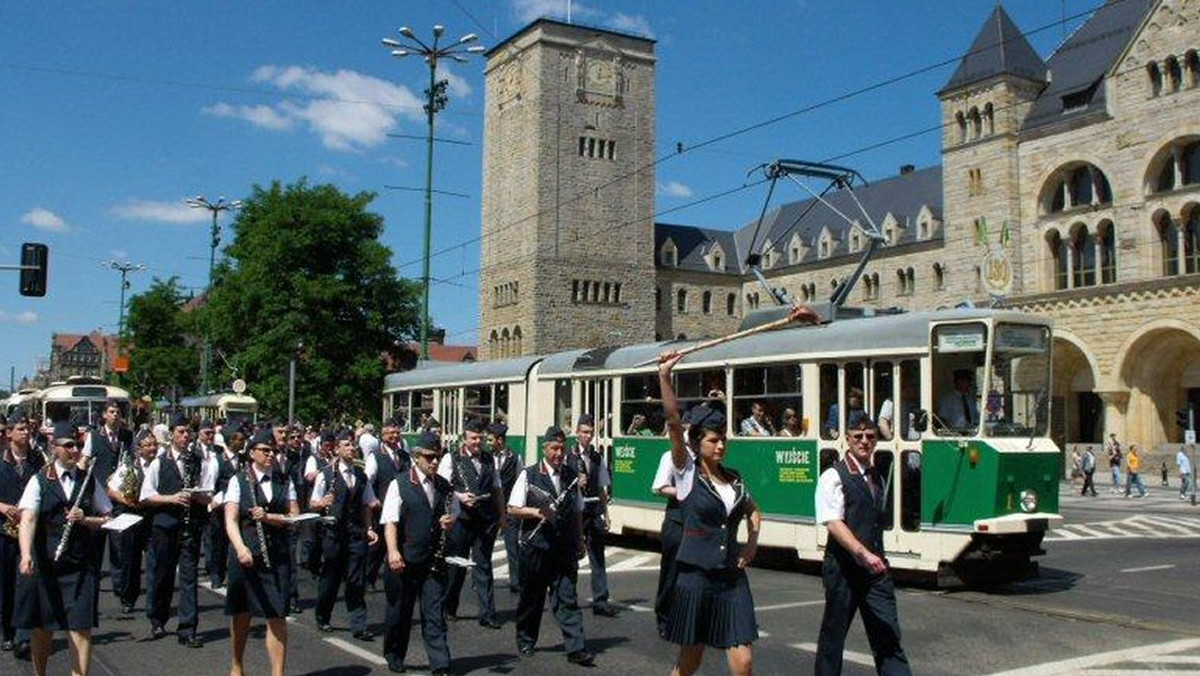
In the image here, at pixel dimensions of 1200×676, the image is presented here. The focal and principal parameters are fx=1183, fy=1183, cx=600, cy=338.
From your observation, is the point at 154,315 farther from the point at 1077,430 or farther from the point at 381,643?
the point at 381,643

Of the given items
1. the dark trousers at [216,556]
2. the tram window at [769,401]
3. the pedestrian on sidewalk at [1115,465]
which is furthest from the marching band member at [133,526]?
the pedestrian on sidewalk at [1115,465]

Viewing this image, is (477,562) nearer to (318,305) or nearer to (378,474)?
(378,474)

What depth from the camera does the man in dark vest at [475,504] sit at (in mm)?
10688

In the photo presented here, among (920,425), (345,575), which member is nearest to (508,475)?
(345,575)

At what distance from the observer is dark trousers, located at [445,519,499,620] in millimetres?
10875

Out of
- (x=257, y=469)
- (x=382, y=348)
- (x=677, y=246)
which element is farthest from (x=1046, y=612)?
(x=677, y=246)

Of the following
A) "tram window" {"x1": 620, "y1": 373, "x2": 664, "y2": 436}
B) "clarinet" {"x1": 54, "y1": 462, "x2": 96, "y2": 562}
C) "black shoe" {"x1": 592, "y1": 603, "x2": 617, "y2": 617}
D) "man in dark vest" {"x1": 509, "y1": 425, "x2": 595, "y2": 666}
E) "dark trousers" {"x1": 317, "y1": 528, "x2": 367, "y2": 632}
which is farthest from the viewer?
"tram window" {"x1": 620, "y1": 373, "x2": 664, "y2": 436}

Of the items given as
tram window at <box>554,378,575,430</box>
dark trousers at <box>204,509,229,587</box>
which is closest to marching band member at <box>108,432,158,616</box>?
dark trousers at <box>204,509,229,587</box>

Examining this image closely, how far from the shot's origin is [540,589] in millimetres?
9633

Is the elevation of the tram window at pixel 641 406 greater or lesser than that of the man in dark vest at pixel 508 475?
greater

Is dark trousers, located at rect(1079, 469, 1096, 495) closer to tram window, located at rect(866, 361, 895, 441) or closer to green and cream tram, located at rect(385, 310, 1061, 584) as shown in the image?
green and cream tram, located at rect(385, 310, 1061, 584)

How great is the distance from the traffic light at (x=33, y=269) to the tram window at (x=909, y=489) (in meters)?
18.5

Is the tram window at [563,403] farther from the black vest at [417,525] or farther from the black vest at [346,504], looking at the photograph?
the black vest at [417,525]

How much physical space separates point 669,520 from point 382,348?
3366 cm
